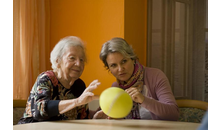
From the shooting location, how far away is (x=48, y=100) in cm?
168

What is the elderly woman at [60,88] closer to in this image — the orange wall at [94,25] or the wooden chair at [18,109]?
the wooden chair at [18,109]

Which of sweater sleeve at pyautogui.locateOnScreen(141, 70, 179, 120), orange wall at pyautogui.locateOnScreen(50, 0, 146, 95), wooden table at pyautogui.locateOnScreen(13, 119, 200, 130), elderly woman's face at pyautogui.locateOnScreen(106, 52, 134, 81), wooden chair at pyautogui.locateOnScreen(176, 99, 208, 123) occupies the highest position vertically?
orange wall at pyautogui.locateOnScreen(50, 0, 146, 95)

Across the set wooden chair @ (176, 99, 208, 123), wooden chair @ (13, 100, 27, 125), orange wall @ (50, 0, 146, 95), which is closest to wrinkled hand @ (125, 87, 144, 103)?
wooden chair @ (176, 99, 208, 123)

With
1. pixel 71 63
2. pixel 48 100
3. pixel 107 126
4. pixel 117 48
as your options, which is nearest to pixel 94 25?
pixel 117 48

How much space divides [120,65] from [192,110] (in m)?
0.97

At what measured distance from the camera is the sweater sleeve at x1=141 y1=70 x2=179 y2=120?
5.71 ft

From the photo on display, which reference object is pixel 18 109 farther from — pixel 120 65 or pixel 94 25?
pixel 94 25

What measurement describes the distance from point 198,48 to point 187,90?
727 mm

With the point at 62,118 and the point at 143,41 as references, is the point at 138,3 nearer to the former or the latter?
the point at 143,41

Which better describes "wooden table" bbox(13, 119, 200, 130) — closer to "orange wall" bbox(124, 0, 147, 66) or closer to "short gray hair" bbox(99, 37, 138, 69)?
"short gray hair" bbox(99, 37, 138, 69)

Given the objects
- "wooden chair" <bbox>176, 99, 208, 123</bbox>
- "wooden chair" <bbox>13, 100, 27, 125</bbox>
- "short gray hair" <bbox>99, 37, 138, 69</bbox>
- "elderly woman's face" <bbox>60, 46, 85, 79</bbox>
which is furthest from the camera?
"wooden chair" <bbox>176, 99, 208, 123</bbox>

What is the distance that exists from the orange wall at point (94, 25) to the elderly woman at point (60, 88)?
1196mm

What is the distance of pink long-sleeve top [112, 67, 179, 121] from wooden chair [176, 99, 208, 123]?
619mm
